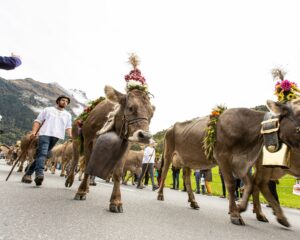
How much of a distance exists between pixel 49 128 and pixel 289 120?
5615 mm

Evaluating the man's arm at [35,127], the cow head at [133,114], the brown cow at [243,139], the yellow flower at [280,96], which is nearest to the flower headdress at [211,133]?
the brown cow at [243,139]

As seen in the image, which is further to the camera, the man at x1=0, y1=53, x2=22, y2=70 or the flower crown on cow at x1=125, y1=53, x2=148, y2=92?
the flower crown on cow at x1=125, y1=53, x2=148, y2=92

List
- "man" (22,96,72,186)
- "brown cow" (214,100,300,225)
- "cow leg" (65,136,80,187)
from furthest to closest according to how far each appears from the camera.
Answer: "cow leg" (65,136,80,187), "man" (22,96,72,186), "brown cow" (214,100,300,225)

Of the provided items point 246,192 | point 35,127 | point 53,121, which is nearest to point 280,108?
point 246,192

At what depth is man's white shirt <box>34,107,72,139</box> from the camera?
817cm

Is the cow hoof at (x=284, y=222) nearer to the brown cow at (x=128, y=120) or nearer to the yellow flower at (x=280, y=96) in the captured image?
the yellow flower at (x=280, y=96)

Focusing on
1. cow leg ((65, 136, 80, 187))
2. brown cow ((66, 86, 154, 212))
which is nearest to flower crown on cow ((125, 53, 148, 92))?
brown cow ((66, 86, 154, 212))

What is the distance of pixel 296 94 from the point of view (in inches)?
238

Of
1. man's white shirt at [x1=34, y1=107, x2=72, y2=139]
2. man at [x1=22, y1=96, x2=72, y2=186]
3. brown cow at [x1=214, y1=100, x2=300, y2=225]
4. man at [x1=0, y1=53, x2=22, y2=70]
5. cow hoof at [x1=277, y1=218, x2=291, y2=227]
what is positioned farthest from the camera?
man's white shirt at [x1=34, y1=107, x2=72, y2=139]

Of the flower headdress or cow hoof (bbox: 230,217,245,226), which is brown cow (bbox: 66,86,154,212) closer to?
the flower headdress

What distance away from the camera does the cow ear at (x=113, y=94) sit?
556 centimetres

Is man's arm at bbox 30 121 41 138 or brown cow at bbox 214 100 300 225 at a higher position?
man's arm at bbox 30 121 41 138

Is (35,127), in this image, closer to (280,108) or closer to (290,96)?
(280,108)

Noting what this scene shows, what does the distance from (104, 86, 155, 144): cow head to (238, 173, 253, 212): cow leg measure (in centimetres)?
200
